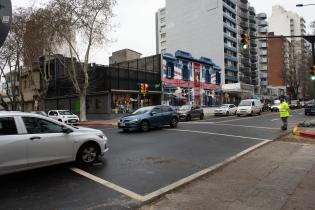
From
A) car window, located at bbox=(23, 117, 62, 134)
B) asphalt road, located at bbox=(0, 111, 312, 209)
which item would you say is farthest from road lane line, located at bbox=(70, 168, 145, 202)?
car window, located at bbox=(23, 117, 62, 134)

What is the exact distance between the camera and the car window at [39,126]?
23.7 feet

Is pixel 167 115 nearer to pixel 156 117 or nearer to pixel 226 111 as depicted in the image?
pixel 156 117

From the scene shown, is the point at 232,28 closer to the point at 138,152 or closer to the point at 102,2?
the point at 102,2

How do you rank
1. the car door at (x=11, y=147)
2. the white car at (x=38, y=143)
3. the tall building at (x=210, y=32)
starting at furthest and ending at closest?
the tall building at (x=210, y=32) → the white car at (x=38, y=143) → the car door at (x=11, y=147)

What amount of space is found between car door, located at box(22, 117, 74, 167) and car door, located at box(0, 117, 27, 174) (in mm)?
162

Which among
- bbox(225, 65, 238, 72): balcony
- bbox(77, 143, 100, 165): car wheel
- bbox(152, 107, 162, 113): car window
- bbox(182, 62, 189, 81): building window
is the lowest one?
bbox(77, 143, 100, 165): car wheel

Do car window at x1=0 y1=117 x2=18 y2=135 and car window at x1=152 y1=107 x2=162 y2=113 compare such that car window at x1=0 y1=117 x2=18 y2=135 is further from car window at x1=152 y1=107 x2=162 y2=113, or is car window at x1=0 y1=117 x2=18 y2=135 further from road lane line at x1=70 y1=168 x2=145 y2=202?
car window at x1=152 y1=107 x2=162 y2=113

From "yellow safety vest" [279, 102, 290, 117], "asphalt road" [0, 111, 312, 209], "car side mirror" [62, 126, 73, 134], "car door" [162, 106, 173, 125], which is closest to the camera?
"asphalt road" [0, 111, 312, 209]

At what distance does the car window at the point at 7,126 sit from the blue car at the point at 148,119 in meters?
10.7

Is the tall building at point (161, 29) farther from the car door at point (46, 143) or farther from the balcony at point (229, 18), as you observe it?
the car door at point (46, 143)

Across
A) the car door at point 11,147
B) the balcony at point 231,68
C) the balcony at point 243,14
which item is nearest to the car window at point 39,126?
the car door at point 11,147

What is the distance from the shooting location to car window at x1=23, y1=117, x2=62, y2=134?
23.7 feet

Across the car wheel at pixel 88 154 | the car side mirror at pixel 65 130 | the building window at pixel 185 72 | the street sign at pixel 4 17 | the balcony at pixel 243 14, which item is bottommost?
the car wheel at pixel 88 154

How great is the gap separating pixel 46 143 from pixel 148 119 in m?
11.0
